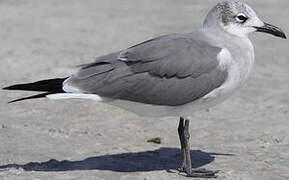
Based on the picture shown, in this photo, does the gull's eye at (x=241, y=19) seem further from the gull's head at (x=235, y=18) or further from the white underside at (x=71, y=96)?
the white underside at (x=71, y=96)

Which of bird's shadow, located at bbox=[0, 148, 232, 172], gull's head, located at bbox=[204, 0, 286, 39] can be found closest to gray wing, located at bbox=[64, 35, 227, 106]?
gull's head, located at bbox=[204, 0, 286, 39]

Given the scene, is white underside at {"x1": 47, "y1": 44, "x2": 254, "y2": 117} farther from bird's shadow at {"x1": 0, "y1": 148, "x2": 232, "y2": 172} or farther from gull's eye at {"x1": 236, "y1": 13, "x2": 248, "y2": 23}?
bird's shadow at {"x1": 0, "y1": 148, "x2": 232, "y2": 172}

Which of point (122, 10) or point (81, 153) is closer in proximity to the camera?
point (81, 153)

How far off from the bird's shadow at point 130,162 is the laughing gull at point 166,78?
415 mm

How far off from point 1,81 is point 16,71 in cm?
46

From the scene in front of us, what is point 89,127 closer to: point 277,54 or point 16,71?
point 16,71

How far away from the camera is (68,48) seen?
1090 centimetres

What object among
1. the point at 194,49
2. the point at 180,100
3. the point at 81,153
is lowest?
the point at 81,153

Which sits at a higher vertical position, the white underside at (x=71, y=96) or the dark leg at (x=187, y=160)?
the white underside at (x=71, y=96)

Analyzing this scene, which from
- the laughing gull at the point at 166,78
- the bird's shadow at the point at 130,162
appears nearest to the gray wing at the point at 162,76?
the laughing gull at the point at 166,78

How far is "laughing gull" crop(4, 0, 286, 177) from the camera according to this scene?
5.98 meters

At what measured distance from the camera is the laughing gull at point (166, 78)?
19.6ft

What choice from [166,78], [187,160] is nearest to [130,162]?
[187,160]

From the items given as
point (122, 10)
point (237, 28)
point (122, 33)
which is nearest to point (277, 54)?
point (122, 33)
